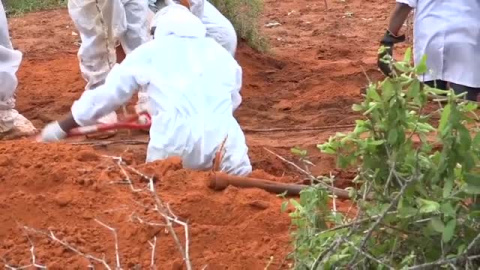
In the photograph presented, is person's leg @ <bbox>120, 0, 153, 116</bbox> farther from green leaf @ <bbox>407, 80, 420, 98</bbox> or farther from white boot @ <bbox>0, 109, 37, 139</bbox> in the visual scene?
green leaf @ <bbox>407, 80, 420, 98</bbox>

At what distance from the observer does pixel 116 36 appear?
23.4ft

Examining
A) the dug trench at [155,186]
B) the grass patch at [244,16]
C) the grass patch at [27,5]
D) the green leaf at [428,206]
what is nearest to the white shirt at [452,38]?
the dug trench at [155,186]

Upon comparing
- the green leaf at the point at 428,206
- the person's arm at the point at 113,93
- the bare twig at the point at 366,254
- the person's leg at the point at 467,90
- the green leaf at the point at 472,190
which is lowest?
the person's leg at the point at 467,90

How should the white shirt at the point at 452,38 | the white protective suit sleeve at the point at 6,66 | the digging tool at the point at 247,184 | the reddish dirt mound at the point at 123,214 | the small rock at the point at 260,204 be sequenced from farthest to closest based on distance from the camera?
the white protective suit sleeve at the point at 6,66, the white shirt at the point at 452,38, the digging tool at the point at 247,184, the small rock at the point at 260,204, the reddish dirt mound at the point at 123,214

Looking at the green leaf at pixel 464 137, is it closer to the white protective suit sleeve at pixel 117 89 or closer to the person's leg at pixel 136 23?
the white protective suit sleeve at pixel 117 89

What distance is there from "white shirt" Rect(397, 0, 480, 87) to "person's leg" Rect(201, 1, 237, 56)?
1.90 m

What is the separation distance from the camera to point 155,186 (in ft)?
14.9

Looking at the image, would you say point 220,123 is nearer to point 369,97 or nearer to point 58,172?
point 58,172

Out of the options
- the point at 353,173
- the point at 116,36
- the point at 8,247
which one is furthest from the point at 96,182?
the point at 116,36

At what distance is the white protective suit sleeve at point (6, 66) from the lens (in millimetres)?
6707

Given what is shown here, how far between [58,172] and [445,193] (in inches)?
96.2

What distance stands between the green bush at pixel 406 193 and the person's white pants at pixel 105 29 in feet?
14.0

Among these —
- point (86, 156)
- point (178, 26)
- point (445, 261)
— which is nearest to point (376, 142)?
point (445, 261)

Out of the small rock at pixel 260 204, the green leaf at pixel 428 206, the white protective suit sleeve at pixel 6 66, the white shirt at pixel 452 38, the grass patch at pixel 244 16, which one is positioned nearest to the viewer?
the green leaf at pixel 428 206
